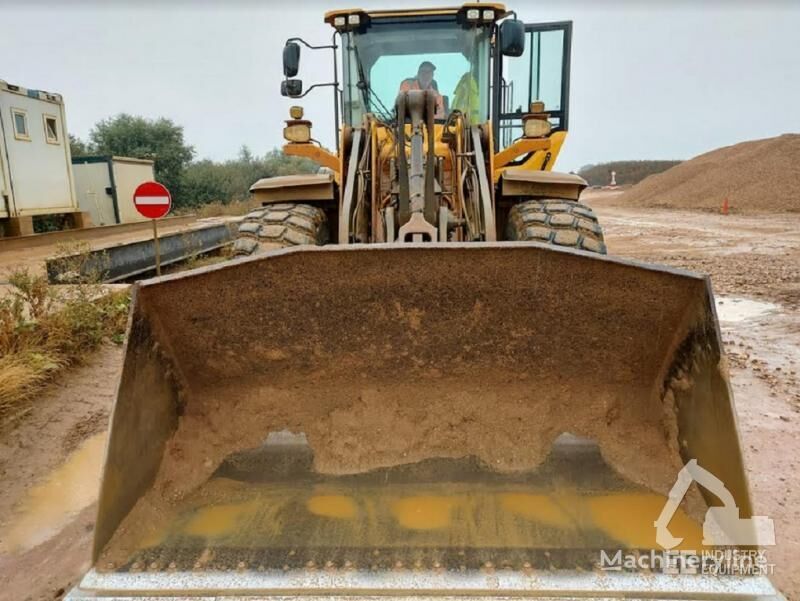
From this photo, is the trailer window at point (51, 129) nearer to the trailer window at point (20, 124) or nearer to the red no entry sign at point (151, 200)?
the trailer window at point (20, 124)

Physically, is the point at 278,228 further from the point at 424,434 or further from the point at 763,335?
the point at 763,335

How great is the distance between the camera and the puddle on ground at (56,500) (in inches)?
113

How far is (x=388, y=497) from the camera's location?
237 centimetres

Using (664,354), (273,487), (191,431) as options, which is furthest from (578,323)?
(191,431)

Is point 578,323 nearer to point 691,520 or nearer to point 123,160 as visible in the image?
point 691,520

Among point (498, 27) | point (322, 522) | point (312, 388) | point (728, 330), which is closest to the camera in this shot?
point (322, 522)

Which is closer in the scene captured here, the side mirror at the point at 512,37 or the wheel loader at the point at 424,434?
the wheel loader at the point at 424,434

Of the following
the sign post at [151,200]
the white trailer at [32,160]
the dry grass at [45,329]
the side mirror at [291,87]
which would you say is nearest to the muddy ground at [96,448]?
the dry grass at [45,329]

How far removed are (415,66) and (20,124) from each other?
11.7m

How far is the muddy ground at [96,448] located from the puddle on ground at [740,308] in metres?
0.01

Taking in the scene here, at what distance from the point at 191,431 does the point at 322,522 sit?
73 cm

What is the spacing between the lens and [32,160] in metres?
13.5

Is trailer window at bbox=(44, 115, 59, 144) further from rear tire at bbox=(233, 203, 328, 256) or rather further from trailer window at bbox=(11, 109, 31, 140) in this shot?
rear tire at bbox=(233, 203, 328, 256)

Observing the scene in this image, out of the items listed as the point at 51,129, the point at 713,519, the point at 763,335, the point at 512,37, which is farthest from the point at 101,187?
the point at 713,519
